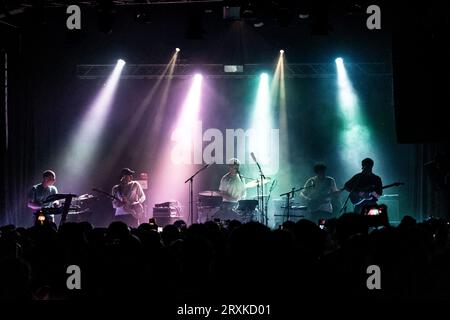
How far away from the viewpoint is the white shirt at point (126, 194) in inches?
532

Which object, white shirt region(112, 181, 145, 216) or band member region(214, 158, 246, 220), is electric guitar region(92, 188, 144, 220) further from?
band member region(214, 158, 246, 220)

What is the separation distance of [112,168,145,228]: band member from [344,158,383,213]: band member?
509cm

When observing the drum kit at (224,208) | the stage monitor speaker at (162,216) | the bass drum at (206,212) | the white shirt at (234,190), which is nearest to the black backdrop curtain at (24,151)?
the stage monitor speaker at (162,216)

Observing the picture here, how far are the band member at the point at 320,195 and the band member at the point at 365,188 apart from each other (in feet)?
4.74

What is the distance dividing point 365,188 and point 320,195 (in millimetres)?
1920

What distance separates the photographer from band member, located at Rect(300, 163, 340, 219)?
1314 cm

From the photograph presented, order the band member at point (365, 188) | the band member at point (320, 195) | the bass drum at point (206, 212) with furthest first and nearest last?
the bass drum at point (206, 212)
the band member at point (320, 195)
the band member at point (365, 188)

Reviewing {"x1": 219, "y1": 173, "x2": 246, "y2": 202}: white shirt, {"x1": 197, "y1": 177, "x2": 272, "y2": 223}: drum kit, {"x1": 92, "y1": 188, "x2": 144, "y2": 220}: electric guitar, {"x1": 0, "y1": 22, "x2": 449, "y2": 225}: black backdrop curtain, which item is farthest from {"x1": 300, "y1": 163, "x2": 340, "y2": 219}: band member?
{"x1": 92, "y1": 188, "x2": 144, "y2": 220}: electric guitar

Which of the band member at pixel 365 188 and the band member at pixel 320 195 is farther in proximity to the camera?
the band member at pixel 320 195

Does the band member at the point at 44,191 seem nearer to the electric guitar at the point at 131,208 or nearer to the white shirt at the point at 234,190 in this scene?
the electric guitar at the point at 131,208

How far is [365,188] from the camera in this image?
37.4 ft

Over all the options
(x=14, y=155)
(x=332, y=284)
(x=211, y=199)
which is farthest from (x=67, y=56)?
(x=332, y=284)

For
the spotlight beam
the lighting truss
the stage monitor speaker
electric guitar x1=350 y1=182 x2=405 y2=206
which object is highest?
the lighting truss

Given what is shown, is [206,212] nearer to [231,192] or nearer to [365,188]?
[231,192]
